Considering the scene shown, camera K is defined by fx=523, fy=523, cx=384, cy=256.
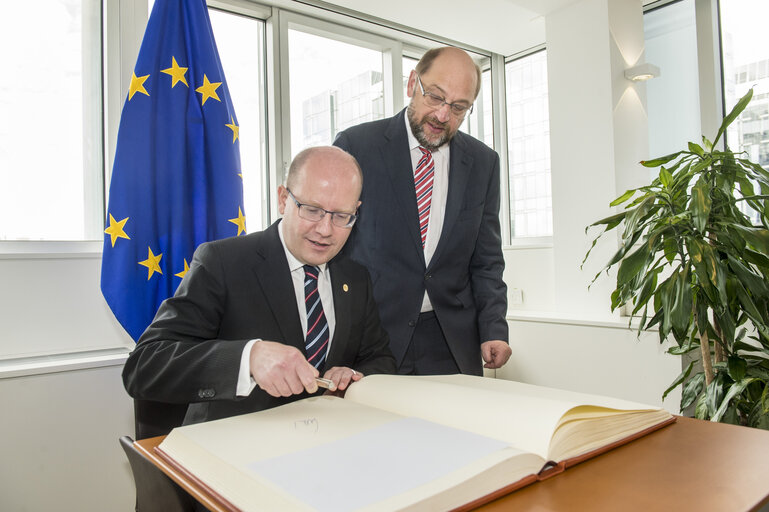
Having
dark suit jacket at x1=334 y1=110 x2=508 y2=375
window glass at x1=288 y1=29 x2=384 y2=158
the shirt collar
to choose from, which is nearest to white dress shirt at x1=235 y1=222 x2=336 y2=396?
the shirt collar

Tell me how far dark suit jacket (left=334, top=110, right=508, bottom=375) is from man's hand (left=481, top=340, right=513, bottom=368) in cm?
7

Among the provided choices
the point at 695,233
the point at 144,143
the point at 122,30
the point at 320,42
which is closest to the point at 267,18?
the point at 320,42

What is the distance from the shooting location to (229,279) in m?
1.29

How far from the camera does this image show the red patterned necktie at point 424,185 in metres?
1.76

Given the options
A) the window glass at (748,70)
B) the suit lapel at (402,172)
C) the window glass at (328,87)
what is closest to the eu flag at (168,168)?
the window glass at (328,87)

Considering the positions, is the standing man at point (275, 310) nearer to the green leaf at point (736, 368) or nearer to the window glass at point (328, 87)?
the green leaf at point (736, 368)

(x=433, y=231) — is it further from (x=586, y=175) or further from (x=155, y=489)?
(x=586, y=175)

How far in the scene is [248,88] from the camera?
3.38 m

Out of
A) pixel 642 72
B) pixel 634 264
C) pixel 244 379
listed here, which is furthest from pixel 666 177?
pixel 244 379

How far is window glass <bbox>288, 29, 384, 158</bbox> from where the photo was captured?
11.8 feet

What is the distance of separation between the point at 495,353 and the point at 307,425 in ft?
3.03

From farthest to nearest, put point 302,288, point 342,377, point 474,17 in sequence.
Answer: point 474,17 < point 302,288 < point 342,377

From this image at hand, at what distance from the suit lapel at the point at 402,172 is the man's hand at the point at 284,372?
0.80 metres

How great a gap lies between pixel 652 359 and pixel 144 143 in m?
2.90
